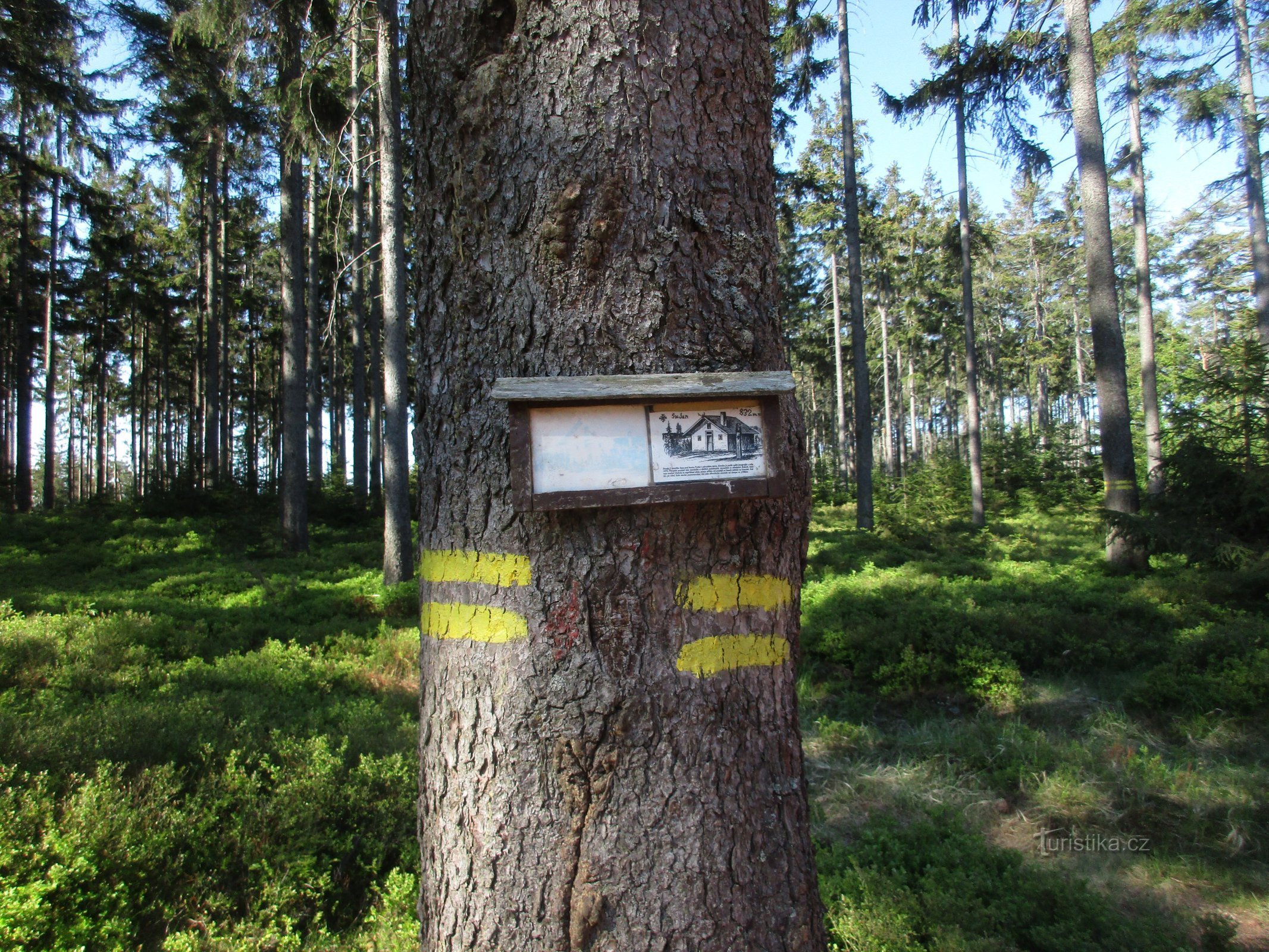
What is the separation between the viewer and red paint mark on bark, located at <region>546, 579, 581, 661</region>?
1315mm

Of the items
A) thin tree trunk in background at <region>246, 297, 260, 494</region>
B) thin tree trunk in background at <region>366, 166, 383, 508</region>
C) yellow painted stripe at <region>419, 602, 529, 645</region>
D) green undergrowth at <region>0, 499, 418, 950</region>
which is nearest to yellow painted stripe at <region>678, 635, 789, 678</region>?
yellow painted stripe at <region>419, 602, 529, 645</region>

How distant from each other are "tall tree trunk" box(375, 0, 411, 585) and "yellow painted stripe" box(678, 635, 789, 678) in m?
9.18

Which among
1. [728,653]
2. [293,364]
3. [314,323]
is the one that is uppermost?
[314,323]

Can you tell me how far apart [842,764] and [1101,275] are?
9.15 meters

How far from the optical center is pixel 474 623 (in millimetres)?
1424

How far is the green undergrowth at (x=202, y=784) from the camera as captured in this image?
2.85 meters

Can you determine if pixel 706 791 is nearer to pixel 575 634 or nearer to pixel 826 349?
pixel 575 634

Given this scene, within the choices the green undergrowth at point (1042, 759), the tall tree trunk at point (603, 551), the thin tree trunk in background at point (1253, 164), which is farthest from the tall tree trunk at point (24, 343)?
the thin tree trunk in background at point (1253, 164)

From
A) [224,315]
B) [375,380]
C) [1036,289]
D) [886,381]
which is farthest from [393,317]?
[1036,289]

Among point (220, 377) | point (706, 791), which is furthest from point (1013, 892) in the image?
point (220, 377)

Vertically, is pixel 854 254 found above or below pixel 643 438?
above

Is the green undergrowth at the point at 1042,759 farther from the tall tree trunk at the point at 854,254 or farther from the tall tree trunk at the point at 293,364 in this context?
the tall tree trunk at the point at 293,364

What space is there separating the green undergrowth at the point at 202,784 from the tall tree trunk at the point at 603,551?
2.02m

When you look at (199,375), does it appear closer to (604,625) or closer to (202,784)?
(202,784)
